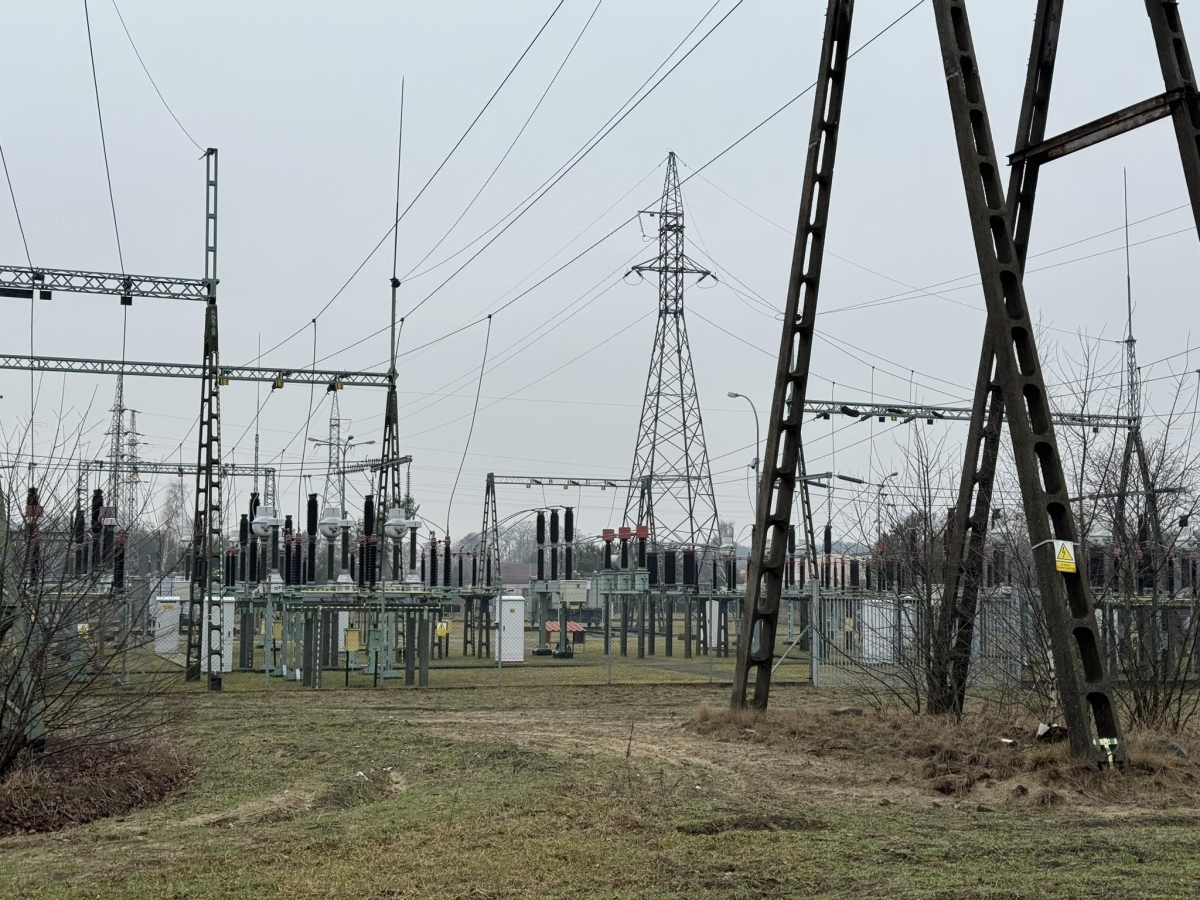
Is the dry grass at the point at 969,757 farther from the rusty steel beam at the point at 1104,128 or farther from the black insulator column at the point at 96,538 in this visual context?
the black insulator column at the point at 96,538

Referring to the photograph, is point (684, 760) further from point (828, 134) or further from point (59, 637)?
point (828, 134)

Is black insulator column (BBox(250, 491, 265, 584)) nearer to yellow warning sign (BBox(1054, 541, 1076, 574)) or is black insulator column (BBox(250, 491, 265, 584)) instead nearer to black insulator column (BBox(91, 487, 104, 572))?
black insulator column (BBox(91, 487, 104, 572))

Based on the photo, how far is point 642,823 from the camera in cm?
926

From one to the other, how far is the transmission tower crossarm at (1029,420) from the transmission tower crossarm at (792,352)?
108 inches

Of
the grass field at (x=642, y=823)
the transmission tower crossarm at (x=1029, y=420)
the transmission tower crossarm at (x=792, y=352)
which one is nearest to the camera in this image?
the grass field at (x=642, y=823)

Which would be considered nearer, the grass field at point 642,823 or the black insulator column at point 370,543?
the grass field at point 642,823

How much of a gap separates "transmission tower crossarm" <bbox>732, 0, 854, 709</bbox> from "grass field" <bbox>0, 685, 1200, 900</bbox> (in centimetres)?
115

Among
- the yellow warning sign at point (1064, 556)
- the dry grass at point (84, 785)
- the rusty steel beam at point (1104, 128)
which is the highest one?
the rusty steel beam at point (1104, 128)

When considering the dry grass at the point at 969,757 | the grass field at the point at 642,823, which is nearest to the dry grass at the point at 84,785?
the grass field at the point at 642,823

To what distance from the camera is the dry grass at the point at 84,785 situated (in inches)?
400

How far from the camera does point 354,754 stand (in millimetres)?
14023

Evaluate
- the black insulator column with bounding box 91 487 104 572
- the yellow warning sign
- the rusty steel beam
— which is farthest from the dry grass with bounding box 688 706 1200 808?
the black insulator column with bounding box 91 487 104 572

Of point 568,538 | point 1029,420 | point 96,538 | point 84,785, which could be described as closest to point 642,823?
point 84,785

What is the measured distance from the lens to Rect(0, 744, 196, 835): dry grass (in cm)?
1016
